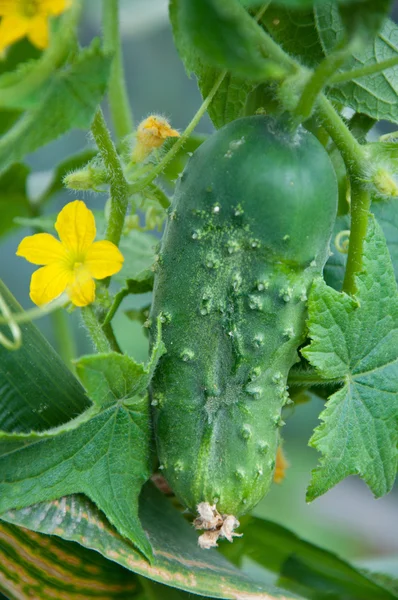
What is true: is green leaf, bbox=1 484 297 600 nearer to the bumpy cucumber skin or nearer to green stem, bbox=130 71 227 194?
the bumpy cucumber skin

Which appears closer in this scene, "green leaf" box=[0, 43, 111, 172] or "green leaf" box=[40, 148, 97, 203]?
"green leaf" box=[0, 43, 111, 172]

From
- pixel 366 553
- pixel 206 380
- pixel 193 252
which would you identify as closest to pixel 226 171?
pixel 193 252

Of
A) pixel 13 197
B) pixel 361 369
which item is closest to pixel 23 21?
pixel 361 369

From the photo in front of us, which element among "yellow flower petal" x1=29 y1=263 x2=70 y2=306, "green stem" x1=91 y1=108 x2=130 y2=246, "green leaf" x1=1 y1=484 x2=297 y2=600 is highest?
"green stem" x1=91 y1=108 x2=130 y2=246

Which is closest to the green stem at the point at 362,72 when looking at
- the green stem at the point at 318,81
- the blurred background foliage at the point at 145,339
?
the green stem at the point at 318,81

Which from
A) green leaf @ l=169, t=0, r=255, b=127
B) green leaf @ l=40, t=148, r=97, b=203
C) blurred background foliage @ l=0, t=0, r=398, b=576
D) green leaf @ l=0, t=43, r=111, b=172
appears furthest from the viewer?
blurred background foliage @ l=0, t=0, r=398, b=576

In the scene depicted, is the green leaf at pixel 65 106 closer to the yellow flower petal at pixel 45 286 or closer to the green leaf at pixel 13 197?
the yellow flower petal at pixel 45 286

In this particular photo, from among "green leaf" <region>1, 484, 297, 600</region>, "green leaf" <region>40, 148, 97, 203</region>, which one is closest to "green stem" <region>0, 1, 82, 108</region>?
"green leaf" <region>1, 484, 297, 600</region>
